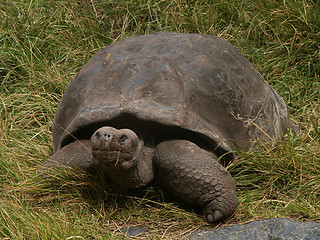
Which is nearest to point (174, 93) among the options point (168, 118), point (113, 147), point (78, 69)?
point (168, 118)

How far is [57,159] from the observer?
3.69 meters

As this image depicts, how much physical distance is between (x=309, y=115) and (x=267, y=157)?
38.8 inches

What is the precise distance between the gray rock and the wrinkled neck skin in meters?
0.49

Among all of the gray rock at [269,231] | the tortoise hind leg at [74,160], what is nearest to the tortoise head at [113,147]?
the tortoise hind leg at [74,160]

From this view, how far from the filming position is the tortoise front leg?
340 centimetres

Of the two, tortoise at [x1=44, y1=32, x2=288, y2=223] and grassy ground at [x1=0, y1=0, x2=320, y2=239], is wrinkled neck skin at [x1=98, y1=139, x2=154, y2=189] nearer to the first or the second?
tortoise at [x1=44, y1=32, x2=288, y2=223]

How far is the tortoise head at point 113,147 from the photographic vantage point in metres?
3.16

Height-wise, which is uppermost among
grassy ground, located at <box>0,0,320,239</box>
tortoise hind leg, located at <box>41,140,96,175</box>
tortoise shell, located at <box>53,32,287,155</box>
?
tortoise shell, located at <box>53,32,287,155</box>

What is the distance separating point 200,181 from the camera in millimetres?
3408

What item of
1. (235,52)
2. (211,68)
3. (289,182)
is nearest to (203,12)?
(235,52)

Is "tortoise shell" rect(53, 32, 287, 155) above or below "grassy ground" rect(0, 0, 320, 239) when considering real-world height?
above

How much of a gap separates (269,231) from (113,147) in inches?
35.5

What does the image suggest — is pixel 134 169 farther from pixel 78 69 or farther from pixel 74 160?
pixel 78 69

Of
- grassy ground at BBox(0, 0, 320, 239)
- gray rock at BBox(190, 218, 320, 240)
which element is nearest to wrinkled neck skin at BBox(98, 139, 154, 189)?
grassy ground at BBox(0, 0, 320, 239)
